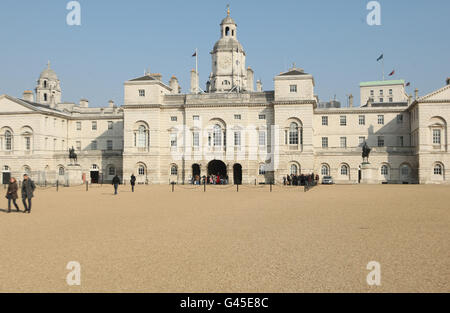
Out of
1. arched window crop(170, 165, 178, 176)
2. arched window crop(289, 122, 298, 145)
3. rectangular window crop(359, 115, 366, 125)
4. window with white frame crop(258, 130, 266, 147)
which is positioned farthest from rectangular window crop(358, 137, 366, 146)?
arched window crop(170, 165, 178, 176)

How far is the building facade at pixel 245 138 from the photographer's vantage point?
55.4m

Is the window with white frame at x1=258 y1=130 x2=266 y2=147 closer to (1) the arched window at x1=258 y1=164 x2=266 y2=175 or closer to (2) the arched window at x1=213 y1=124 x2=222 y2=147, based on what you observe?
(1) the arched window at x1=258 y1=164 x2=266 y2=175

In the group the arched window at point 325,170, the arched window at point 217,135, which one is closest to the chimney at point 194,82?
the arched window at point 217,135

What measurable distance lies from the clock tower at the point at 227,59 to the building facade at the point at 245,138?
12318 millimetres

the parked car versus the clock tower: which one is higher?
the clock tower

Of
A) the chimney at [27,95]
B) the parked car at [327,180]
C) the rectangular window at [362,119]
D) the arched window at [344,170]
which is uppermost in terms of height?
the chimney at [27,95]

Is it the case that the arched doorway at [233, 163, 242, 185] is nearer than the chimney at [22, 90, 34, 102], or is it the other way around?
the arched doorway at [233, 163, 242, 185]

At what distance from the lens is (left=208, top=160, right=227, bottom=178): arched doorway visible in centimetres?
5944

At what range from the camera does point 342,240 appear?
1301 cm

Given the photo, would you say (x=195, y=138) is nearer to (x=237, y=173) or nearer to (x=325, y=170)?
(x=237, y=173)

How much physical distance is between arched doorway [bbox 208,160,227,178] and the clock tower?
17884 mm

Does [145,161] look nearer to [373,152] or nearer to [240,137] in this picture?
[240,137]

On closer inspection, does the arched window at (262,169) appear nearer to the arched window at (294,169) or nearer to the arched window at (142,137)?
the arched window at (294,169)

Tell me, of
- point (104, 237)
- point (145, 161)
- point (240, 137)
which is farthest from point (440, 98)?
point (104, 237)
